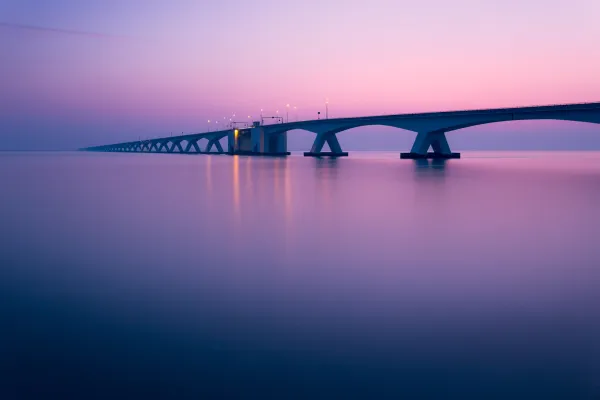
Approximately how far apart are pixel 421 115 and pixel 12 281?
67078 mm

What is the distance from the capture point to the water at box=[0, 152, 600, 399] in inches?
171

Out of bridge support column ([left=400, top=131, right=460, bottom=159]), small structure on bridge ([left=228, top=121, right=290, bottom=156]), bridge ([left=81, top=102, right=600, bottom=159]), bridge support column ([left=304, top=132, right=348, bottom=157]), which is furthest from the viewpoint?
small structure on bridge ([left=228, top=121, right=290, bottom=156])

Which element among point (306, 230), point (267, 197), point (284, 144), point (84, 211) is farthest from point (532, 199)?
point (284, 144)

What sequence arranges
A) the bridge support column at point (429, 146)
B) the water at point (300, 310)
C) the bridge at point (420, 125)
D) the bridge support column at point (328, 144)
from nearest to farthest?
the water at point (300, 310), the bridge at point (420, 125), the bridge support column at point (429, 146), the bridge support column at point (328, 144)

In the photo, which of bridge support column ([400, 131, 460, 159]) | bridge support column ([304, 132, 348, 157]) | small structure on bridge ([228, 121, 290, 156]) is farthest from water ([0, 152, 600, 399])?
small structure on bridge ([228, 121, 290, 156])

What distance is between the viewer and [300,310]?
6453 millimetres

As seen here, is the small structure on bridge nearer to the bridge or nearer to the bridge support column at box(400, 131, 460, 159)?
the bridge

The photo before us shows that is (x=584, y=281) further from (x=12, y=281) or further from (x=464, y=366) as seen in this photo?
(x=12, y=281)

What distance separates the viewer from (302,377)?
440 cm

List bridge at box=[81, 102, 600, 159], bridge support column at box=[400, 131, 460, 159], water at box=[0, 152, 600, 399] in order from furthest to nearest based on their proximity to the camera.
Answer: bridge support column at box=[400, 131, 460, 159]
bridge at box=[81, 102, 600, 159]
water at box=[0, 152, 600, 399]

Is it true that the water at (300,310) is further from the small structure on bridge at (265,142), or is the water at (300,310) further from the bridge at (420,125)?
the small structure on bridge at (265,142)

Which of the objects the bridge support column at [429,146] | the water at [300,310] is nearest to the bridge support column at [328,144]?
the bridge support column at [429,146]

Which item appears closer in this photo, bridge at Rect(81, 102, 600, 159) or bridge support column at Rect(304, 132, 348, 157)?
bridge at Rect(81, 102, 600, 159)

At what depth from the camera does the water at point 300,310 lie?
434 cm
